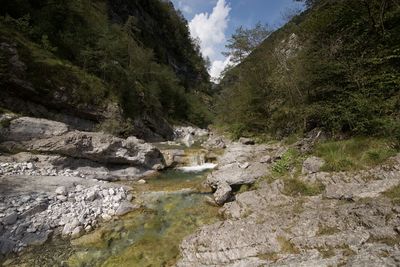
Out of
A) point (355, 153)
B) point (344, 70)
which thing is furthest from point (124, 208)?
point (344, 70)

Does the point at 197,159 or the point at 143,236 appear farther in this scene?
the point at 197,159

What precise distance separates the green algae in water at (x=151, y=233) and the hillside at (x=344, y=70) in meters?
7.78

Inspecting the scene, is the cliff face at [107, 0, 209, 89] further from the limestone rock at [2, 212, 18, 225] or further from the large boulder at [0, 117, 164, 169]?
the limestone rock at [2, 212, 18, 225]

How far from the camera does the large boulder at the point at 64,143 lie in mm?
15664

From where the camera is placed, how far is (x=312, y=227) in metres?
7.06

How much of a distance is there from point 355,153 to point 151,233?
8748 mm

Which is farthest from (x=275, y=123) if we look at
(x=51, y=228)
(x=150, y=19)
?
(x=150, y=19)

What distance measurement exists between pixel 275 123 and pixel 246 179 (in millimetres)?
13361

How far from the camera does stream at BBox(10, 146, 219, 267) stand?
27.3 feet

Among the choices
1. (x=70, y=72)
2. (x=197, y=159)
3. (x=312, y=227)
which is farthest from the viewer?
(x=70, y=72)

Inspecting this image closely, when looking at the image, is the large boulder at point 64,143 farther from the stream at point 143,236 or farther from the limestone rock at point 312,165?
the limestone rock at point 312,165

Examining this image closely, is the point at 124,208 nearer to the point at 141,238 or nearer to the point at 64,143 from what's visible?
the point at 141,238

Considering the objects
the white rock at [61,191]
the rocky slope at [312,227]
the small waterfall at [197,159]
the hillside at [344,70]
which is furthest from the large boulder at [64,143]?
the hillside at [344,70]

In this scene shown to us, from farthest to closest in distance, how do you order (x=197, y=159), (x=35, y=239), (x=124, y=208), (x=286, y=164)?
(x=197, y=159) < (x=286, y=164) < (x=124, y=208) < (x=35, y=239)
